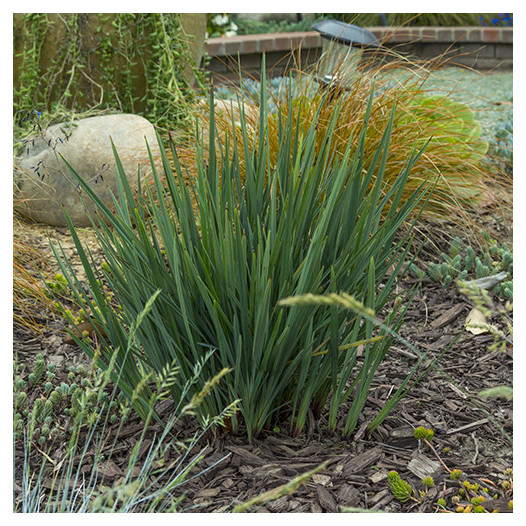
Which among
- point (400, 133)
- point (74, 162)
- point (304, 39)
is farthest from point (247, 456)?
point (304, 39)

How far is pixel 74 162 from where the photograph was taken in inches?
136

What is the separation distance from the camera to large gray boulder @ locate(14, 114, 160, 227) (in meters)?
3.44

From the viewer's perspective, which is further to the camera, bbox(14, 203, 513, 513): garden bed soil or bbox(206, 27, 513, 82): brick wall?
bbox(206, 27, 513, 82): brick wall

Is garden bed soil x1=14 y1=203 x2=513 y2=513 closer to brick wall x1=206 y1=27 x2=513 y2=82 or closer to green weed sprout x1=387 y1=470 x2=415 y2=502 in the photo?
green weed sprout x1=387 y1=470 x2=415 y2=502

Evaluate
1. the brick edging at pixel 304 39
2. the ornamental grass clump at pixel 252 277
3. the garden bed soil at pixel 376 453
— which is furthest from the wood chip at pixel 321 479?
the brick edging at pixel 304 39

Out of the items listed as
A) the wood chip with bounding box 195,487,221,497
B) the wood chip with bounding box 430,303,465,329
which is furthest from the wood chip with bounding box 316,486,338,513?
the wood chip with bounding box 430,303,465,329

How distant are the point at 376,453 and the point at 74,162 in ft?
8.08

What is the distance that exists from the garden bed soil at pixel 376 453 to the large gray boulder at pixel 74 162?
4.60 feet

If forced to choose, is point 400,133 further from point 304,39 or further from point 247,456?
point 304,39

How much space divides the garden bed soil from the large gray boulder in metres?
1.40

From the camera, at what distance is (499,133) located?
13.6ft

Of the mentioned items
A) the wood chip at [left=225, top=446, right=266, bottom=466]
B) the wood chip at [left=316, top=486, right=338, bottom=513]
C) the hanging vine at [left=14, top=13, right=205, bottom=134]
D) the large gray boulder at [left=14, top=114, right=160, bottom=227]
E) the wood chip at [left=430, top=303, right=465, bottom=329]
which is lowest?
the wood chip at [left=316, top=486, right=338, bottom=513]

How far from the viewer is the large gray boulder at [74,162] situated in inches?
135
